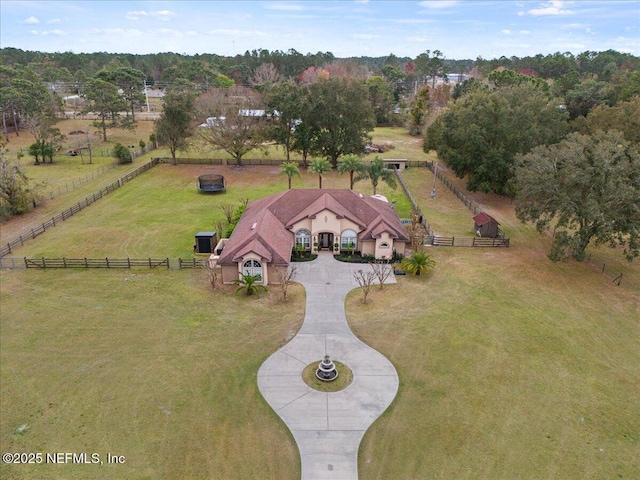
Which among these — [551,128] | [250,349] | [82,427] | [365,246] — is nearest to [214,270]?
[250,349]

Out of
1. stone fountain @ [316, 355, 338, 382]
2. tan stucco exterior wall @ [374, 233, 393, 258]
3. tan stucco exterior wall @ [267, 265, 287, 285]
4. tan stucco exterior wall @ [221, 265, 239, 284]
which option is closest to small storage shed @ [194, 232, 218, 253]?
tan stucco exterior wall @ [221, 265, 239, 284]

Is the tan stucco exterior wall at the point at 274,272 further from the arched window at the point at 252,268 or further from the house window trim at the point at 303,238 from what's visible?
the house window trim at the point at 303,238

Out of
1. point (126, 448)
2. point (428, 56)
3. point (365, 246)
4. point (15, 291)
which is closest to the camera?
point (126, 448)

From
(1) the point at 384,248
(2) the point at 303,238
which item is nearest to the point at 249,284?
(2) the point at 303,238

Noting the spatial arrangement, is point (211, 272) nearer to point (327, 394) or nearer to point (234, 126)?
point (327, 394)

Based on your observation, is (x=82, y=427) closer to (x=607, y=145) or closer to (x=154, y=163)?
(x=607, y=145)

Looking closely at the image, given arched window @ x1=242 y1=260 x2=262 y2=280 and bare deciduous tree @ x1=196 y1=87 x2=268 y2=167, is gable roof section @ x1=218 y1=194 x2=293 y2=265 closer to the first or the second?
arched window @ x1=242 y1=260 x2=262 y2=280
